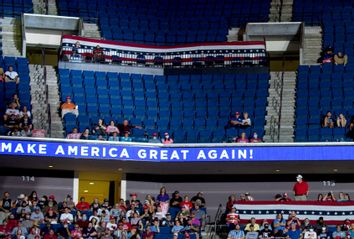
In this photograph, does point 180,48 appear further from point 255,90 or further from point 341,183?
point 341,183

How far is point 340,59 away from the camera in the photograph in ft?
108

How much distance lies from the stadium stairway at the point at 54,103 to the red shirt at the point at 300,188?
7624 millimetres

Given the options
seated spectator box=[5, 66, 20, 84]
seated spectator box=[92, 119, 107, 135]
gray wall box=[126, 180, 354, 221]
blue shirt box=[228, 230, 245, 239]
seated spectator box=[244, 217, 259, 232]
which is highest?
seated spectator box=[5, 66, 20, 84]

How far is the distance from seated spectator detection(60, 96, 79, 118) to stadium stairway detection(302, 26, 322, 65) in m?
9.62

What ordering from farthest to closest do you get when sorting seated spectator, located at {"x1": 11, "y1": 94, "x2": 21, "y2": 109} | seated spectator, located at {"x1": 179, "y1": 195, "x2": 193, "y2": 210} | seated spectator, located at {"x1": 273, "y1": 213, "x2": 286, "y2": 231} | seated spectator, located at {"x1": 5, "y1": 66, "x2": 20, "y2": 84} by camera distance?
seated spectator, located at {"x1": 5, "y1": 66, "x2": 20, "y2": 84} → seated spectator, located at {"x1": 11, "y1": 94, "x2": 21, "y2": 109} → seated spectator, located at {"x1": 179, "y1": 195, "x2": 193, "y2": 210} → seated spectator, located at {"x1": 273, "y1": 213, "x2": 286, "y2": 231}

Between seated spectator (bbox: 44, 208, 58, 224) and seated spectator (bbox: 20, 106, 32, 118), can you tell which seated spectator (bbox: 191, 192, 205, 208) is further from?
seated spectator (bbox: 20, 106, 32, 118)

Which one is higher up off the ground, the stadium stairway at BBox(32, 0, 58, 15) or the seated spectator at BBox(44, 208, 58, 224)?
the stadium stairway at BBox(32, 0, 58, 15)

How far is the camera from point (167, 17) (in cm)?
3647

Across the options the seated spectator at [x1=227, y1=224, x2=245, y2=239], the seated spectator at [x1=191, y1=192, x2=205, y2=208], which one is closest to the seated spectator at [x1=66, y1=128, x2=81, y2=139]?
the seated spectator at [x1=191, y1=192, x2=205, y2=208]

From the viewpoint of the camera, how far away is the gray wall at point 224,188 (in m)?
30.2

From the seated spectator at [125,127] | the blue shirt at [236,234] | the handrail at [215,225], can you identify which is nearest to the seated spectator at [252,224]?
the blue shirt at [236,234]

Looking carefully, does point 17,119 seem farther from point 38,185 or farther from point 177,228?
point 177,228

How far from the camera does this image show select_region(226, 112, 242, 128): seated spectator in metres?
29.5

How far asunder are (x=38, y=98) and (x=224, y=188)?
23.9 feet
